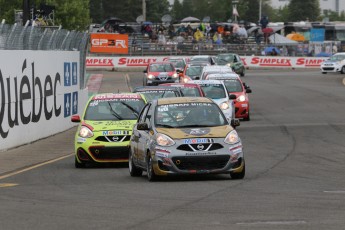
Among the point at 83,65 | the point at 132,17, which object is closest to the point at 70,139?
the point at 83,65

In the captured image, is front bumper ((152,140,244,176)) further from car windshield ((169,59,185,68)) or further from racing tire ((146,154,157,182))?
car windshield ((169,59,185,68))

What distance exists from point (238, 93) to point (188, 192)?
65.8 feet

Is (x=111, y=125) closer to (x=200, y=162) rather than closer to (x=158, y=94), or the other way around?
(x=200, y=162)

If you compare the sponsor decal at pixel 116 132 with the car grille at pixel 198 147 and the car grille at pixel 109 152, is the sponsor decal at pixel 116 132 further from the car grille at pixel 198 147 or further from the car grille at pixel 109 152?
the car grille at pixel 198 147

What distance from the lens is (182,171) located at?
16.4 meters

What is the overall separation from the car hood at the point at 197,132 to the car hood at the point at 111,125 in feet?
11.5

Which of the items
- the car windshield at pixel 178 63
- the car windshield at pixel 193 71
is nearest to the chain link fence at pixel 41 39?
the car windshield at pixel 193 71

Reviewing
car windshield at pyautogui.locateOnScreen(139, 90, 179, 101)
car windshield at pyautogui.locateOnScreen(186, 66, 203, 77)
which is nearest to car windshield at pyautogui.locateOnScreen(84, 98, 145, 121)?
car windshield at pyautogui.locateOnScreen(139, 90, 179, 101)

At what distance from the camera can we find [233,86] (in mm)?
35312

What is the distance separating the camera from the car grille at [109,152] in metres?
20.1

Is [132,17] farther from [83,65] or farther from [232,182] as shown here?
[232,182]

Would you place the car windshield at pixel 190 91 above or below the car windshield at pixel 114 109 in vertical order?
below

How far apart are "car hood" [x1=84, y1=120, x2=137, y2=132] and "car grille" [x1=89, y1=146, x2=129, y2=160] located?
1.25 ft

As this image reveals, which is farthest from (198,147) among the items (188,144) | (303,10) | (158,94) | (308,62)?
(303,10)
